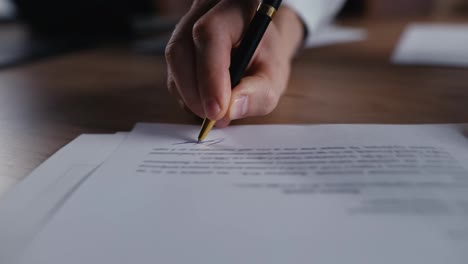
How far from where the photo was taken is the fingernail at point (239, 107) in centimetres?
33

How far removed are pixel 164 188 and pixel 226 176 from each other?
1.8 inches

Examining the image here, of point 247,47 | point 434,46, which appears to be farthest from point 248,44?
point 434,46

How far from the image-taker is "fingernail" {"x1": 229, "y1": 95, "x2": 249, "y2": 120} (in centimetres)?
33

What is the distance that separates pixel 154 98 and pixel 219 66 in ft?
0.59

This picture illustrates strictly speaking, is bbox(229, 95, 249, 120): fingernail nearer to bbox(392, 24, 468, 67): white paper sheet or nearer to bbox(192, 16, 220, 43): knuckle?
bbox(192, 16, 220, 43): knuckle

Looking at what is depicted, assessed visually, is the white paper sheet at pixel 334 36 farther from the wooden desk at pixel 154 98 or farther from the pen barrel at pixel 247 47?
the pen barrel at pixel 247 47

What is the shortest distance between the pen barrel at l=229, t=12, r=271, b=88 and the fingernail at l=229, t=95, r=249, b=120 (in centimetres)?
2

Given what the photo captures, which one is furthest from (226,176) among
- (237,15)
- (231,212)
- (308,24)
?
(308,24)

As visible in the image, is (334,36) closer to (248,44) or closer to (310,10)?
(310,10)

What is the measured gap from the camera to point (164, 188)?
9.9 inches

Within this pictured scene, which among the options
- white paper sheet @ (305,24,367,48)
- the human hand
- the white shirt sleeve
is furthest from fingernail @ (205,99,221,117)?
white paper sheet @ (305,24,367,48)

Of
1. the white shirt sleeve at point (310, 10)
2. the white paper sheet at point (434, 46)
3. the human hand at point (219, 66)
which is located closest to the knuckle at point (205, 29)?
the human hand at point (219, 66)

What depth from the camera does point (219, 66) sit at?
1.05 ft

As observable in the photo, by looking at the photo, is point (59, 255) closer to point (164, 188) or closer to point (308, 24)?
point (164, 188)
